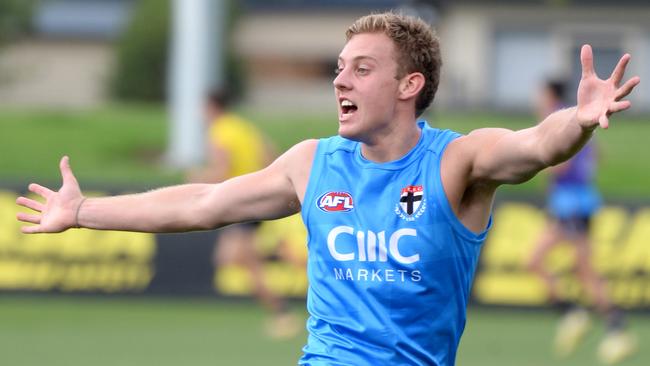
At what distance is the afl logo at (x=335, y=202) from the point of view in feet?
16.4

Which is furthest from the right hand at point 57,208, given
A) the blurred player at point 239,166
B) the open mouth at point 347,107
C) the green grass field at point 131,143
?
the green grass field at point 131,143

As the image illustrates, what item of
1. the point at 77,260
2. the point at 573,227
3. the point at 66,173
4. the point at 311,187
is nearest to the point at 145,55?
the point at 77,260

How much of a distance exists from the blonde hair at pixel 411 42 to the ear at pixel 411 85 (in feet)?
0.06

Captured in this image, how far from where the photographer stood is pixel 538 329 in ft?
44.2

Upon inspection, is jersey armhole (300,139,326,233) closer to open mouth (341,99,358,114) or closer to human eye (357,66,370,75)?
open mouth (341,99,358,114)

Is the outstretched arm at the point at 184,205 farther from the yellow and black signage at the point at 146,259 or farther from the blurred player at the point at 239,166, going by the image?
the yellow and black signage at the point at 146,259

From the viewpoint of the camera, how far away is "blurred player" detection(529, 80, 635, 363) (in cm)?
1226

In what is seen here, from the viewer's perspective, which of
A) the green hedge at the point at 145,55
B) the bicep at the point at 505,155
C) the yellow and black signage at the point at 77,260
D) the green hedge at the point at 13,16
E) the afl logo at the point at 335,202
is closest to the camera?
the bicep at the point at 505,155

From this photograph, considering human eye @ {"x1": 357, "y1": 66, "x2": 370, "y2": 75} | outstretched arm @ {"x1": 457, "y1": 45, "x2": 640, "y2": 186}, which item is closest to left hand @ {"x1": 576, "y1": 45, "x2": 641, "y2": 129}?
outstretched arm @ {"x1": 457, "y1": 45, "x2": 640, "y2": 186}

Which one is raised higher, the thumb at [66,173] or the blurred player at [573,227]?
the thumb at [66,173]

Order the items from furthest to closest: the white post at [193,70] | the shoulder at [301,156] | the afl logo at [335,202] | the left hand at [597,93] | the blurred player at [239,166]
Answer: the white post at [193,70] < the blurred player at [239,166] < the shoulder at [301,156] < the afl logo at [335,202] < the left hand at [597,93]

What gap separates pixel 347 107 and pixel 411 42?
33cm

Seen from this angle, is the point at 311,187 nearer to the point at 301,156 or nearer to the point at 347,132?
the point at 301,156

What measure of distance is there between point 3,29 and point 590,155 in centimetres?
2206
